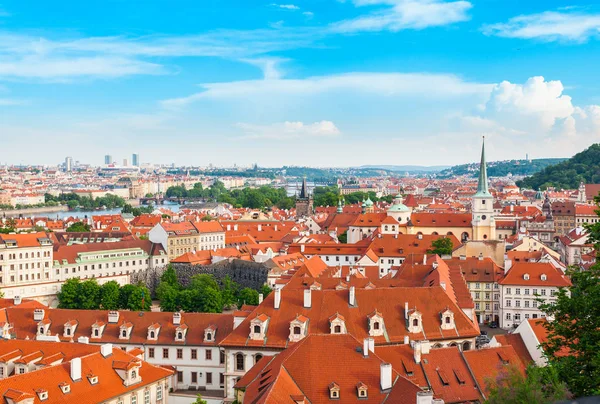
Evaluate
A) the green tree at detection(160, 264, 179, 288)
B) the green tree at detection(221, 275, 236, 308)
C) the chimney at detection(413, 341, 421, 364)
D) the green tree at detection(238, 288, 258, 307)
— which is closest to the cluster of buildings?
the chimney at detection(413, 341, 421, 364)

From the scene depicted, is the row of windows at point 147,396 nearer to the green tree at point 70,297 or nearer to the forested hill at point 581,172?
the green tree at point 70,297

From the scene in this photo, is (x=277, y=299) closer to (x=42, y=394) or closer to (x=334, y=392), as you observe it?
(x=334, y=392)

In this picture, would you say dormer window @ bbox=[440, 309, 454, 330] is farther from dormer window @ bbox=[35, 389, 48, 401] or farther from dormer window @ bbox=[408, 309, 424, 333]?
dormer window @ bbox=[35, 389, 48, 401]

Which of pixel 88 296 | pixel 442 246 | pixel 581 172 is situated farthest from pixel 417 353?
pixel 581 172

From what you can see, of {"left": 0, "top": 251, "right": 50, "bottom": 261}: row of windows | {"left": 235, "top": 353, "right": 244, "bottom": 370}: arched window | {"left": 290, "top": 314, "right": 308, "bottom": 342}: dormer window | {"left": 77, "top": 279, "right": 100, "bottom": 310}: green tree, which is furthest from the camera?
{"left": 0, "top": 251, "right": 50, "bottom": 261}: row of windows

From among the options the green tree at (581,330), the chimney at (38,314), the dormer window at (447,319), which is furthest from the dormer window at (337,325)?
the chimney at (38,314)
